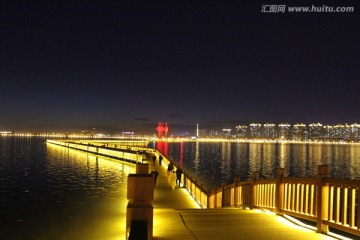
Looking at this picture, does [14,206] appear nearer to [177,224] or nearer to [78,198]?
[78,198]

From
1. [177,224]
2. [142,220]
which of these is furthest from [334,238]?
[142,220]

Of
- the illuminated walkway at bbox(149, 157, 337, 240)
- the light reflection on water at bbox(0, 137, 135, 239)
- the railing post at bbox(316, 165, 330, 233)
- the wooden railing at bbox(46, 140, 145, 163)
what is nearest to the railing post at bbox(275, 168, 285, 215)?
the illuminated walkway at bbox(149, 157, 337, 240)

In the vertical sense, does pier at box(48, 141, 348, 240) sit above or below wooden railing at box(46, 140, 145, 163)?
above

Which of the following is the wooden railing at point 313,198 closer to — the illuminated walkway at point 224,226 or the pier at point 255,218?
the pier at point 255,218

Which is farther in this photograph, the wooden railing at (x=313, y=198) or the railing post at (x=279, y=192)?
the railing post at (x=279, y=192)

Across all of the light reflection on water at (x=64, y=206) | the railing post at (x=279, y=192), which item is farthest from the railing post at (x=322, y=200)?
the light reflection on water at (x=64, y=206)

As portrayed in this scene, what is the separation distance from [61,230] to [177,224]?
8.98 metres

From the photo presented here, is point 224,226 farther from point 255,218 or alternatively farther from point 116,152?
point 116,152

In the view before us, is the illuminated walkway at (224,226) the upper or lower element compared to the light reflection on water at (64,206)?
upper

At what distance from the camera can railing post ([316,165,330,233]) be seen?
23.7ft

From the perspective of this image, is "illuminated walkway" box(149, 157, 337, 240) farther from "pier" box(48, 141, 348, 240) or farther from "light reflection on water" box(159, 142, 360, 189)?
"light reflection on water" box(159, 142, 360, 189)

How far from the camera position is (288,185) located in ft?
29.3

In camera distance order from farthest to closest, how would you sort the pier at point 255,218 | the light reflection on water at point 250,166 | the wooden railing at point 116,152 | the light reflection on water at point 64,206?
the light reflection on water at point 250,166 < the wooden railing at point 116,152 < the light reflection on water at point 64,206 < the pier at point 255,218

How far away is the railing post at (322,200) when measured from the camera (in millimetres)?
7211
